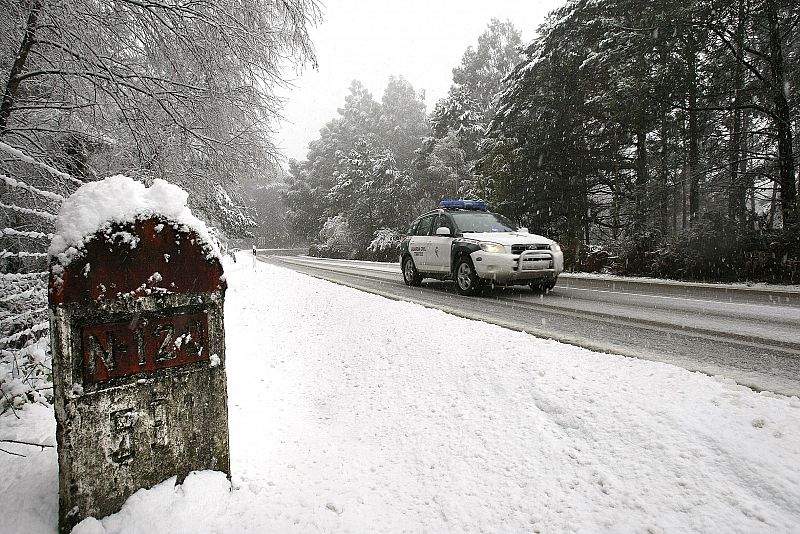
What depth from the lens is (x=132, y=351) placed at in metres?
1.93

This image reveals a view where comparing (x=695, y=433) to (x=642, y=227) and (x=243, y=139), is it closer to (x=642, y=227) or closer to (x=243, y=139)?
(x=243, y=139)

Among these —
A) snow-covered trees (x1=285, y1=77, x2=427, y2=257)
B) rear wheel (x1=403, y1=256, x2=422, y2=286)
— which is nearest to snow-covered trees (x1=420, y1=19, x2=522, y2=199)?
snow-covered trees (x1=285, y1=77, x2=427, y2=257)

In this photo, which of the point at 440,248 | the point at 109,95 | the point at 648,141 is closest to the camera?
the point at 109,95

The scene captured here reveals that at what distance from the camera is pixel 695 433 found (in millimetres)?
2398

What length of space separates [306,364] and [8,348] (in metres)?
2.32

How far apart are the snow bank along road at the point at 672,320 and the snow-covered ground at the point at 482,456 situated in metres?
0.89

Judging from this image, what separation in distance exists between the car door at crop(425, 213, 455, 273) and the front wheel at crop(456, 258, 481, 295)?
526mm

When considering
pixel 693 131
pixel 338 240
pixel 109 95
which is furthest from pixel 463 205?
pixel 338 240

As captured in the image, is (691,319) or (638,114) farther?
(638,114)

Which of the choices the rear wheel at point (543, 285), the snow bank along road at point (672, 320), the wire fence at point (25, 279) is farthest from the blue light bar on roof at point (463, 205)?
the wire fence at point (25, 279)

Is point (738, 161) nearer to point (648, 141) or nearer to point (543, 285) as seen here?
point (648, 141)

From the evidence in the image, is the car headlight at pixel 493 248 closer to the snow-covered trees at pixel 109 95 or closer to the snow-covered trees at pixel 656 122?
the snow-covered trees at pixel 109 95

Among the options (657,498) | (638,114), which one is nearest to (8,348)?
(657,498)

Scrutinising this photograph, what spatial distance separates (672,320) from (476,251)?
12.3 feet
